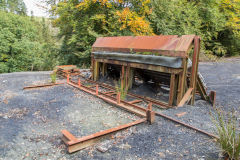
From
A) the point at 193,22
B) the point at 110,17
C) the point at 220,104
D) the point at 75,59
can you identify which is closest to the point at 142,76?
the point at 220,104

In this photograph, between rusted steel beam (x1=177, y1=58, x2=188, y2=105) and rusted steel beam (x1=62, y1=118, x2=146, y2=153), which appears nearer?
rusted steel beam (x1=62, y1=118, x2=146, y2=153)

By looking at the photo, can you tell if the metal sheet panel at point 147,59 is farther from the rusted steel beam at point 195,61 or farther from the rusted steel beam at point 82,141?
the rusted steel beam at point 82,141

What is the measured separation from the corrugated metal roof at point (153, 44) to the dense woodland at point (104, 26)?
20.1ft

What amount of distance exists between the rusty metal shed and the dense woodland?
711 cm

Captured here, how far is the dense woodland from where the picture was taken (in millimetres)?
14914

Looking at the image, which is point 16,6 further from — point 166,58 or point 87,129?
point 87,129

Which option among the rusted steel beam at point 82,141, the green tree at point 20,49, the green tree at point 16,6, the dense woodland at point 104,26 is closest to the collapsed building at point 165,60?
the rusted steel beam at point 82,141

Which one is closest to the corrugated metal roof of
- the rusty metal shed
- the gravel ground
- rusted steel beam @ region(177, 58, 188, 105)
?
the rusty metal shed

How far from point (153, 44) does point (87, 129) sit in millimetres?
3997

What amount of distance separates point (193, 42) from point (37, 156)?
560cm

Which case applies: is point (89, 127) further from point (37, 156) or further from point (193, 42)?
point (193, 42)

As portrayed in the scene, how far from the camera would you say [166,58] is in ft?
18.7

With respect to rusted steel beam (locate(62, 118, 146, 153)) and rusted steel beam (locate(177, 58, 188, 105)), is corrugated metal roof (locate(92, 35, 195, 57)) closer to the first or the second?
rusted steel beam (locate(177, 58, 188, 105))

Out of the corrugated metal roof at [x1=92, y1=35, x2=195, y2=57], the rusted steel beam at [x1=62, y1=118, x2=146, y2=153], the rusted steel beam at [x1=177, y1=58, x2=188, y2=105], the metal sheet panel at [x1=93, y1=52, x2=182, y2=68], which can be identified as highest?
the corrugated metal roof at [x1=92, y1=35, x2=195, y2=57]
